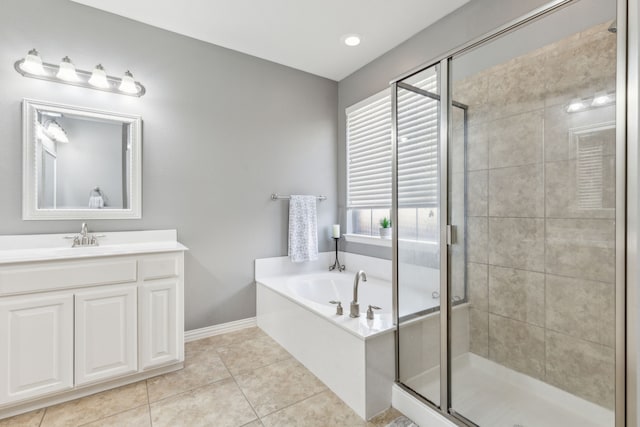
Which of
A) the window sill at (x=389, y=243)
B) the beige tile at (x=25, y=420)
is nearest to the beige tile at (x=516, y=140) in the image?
the window sill at (x=389, y=243)

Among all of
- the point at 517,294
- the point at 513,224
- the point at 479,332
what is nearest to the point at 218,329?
the point at 479,332

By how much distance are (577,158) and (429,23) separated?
5.52 ft

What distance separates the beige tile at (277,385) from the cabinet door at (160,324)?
0.51 metres

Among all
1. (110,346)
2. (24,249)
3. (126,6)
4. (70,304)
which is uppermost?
(126,6)

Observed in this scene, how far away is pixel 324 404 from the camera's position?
1768mm

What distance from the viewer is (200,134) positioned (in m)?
2.65

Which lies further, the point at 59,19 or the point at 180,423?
the point at 59,19

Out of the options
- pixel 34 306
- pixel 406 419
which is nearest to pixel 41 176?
pixel 34 306

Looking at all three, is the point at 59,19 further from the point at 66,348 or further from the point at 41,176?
the point at 66,348

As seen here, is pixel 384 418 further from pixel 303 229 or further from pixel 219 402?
pixel 303 229

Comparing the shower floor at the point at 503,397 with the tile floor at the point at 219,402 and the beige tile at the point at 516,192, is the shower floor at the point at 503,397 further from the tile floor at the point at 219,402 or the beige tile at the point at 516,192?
the beige tile at the point at 516,192

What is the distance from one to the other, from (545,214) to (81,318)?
2.60m

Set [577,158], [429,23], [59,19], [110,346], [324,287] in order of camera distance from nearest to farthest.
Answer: [577,158] → [110,346] → [59,19] → [429,23] → [324,287]

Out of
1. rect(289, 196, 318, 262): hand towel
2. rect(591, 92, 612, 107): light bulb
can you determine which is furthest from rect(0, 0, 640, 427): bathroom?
rect(289, 196, 318, 262): hand towel
